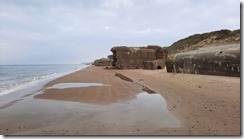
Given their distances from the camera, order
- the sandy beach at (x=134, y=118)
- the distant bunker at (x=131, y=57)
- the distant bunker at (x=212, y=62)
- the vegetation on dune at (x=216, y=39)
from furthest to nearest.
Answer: the distant bunker at (x=131, y=57) → the vegetation on dune at (x=216, y=39) → the distant bunker at (x=212, y=62) → the sandy beach at (x=134, y=118)

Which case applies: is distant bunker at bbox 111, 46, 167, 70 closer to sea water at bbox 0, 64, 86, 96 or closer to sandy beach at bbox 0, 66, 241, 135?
sea water at bbox 0, 64, 86, 96

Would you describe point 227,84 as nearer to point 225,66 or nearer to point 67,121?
point 225,66

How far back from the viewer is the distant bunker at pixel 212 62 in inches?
425

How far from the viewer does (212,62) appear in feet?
40.9

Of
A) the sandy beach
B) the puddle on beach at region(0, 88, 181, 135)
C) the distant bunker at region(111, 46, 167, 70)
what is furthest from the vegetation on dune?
the puddle on beach at region(0, 88, 181, 135)

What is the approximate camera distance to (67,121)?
5.19 m

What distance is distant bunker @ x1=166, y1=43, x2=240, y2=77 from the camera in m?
10.8

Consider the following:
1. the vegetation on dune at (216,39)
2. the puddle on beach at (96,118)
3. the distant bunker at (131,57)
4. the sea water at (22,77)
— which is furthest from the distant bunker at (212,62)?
the distant bunker at (131,57)

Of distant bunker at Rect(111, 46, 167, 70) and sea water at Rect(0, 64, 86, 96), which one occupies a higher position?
distant bunker at Rect(111, 46, 167, 70)

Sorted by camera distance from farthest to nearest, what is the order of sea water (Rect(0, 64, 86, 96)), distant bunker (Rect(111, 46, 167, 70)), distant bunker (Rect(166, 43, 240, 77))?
distant bunker (Rect(111, 46, 167, 70)), sea water (Rect(0, 64, 86, 96)), distant bunker (Rect(166, 43, 240, 77))

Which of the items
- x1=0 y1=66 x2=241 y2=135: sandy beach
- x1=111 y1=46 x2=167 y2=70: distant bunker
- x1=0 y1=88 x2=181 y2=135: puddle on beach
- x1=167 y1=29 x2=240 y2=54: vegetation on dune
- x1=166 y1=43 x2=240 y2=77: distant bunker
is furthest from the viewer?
x1=111 y1=46 x2=167 y2=70: distant bunker

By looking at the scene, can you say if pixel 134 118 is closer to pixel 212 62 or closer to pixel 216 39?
pixel 212 62

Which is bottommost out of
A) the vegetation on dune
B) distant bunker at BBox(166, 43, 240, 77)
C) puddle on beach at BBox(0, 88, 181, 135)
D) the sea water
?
the sea water

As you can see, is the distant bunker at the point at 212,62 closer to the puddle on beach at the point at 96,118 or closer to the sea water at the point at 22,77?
the puddle on beach at the point at 96,118
